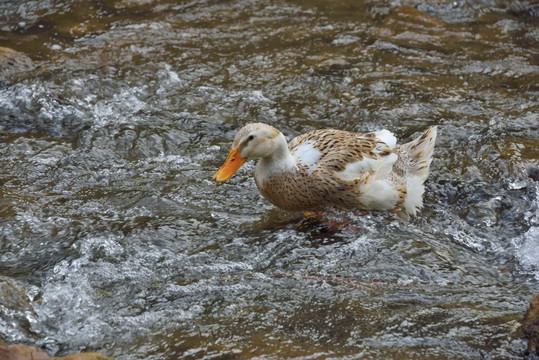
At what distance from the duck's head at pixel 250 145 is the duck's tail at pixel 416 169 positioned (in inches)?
48.6

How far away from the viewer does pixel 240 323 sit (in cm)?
415

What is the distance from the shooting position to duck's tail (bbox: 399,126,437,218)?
5.71 meters

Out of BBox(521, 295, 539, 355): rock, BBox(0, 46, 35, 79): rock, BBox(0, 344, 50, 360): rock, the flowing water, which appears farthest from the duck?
BBox(0, 46, 35, 79): rock

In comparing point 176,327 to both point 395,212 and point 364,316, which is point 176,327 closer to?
point 364,316

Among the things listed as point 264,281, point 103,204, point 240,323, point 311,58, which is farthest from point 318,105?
point 240,323

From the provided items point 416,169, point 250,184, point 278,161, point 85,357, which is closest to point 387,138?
point 416,169

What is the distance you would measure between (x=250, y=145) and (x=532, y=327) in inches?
91.2

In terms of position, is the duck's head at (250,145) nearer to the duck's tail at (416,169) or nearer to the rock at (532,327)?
the duck's tail at (416,169)

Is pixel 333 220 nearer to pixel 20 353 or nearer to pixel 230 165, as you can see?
pixel 230 165

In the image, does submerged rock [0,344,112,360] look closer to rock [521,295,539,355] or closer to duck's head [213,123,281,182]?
duck's head [213,123,281,182]

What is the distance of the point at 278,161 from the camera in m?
5.33

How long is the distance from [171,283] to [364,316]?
127 cm

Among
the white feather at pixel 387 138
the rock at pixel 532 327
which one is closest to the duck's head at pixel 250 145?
the white feather at pixel 387 138

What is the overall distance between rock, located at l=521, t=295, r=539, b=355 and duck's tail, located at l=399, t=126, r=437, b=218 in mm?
1875
